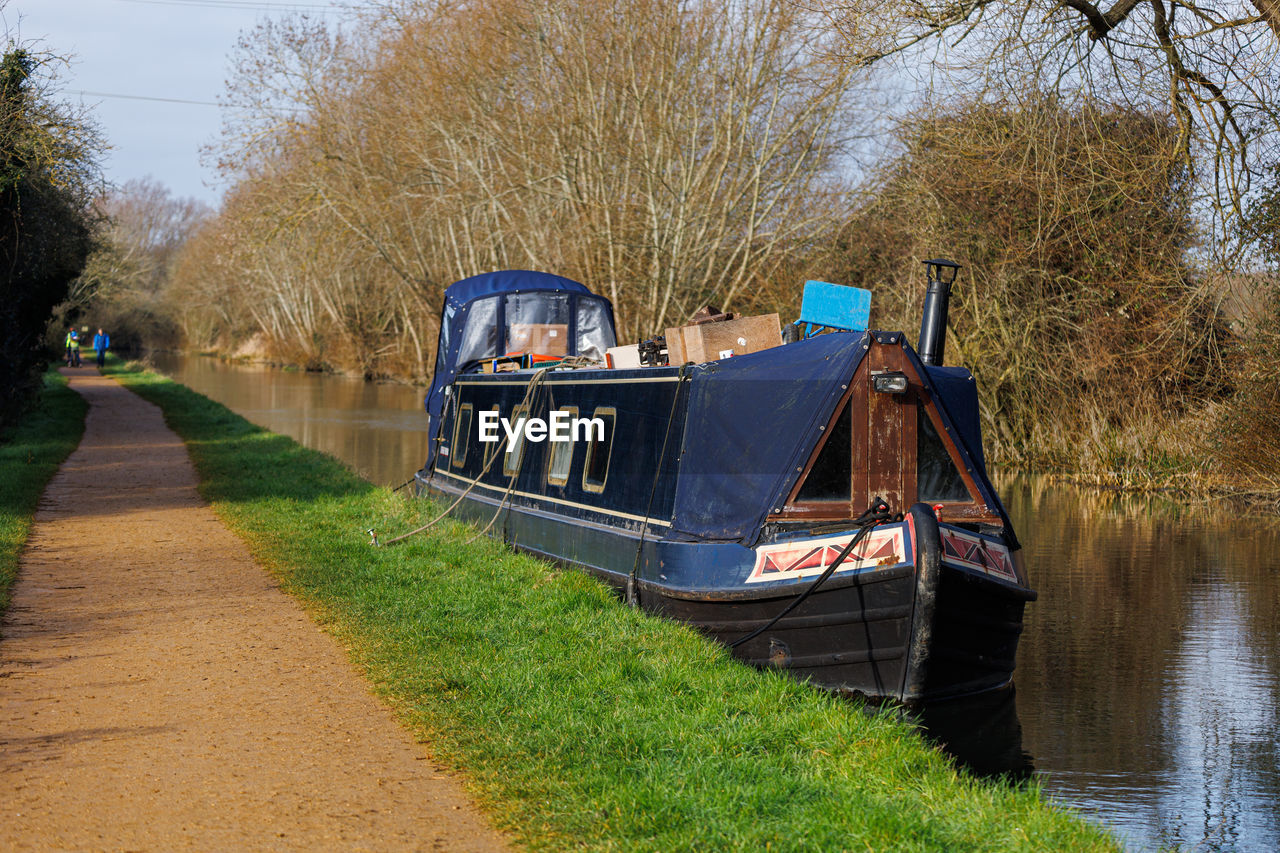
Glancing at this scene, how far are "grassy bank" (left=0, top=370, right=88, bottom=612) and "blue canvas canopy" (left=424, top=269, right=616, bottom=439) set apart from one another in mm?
4491

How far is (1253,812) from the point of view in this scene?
5.75 metres

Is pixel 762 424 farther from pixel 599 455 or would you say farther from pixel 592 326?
pixel 592 326

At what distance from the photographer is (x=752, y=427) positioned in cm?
759

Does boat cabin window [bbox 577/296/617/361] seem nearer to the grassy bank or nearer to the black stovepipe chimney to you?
the black stovepipe chimney

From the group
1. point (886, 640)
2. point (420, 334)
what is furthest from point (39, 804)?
point (420, 334)

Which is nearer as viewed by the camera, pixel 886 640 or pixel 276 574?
pixel 886 640

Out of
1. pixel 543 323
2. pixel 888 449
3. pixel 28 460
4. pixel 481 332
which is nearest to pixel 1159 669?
pixel 888 449

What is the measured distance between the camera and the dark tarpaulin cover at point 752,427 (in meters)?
7.18

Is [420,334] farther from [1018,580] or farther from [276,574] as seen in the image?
[1018,580]

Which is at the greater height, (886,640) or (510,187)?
(510,187)

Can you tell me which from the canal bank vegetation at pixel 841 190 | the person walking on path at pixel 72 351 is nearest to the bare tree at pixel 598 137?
the canal bank vegetation at pixel 841 190

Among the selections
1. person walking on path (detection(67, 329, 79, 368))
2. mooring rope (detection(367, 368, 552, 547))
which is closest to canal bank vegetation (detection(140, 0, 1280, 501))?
mooring rope (detection(367, 368, 552, 547))

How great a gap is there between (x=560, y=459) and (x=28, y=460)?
27.6 ft

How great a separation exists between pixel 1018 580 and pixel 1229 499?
907cm
